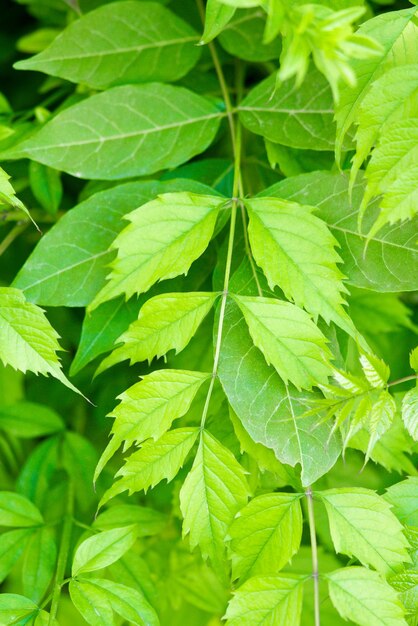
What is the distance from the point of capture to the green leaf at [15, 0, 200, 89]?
1.01 metres

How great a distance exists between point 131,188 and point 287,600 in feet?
1.83

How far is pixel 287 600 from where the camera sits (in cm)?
71

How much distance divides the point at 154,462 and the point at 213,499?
0.25 ft

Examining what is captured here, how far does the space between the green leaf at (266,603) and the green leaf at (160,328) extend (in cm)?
27

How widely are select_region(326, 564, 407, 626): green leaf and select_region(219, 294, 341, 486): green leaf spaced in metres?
0.11

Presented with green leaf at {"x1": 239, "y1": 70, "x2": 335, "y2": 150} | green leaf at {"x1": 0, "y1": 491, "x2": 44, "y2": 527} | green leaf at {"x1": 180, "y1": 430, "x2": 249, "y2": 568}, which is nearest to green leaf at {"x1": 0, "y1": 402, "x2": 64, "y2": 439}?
green leaf at {"x1": 0, "y1": 491, "x2": 44, "y2": 527}

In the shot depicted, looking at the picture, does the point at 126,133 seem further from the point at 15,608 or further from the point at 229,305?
the point at 15,608

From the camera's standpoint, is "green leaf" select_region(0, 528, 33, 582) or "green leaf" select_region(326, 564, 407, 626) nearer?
"green leaf" select_region(326, 564, 407, 626)

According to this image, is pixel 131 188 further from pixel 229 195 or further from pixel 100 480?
pixel 100 480

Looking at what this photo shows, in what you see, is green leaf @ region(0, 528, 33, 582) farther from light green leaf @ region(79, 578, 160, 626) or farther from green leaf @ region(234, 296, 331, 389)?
green leaf @ region(234, 296, 331, 389)

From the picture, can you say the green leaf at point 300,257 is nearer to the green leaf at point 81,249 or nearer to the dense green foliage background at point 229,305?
the dense green foliage background at point 229,305

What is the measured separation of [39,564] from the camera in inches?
36.0

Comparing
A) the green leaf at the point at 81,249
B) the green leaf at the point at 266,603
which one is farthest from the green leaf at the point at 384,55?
the green leaf at the point at 266,603

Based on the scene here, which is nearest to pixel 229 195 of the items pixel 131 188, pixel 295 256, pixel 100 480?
pixel 131 188
